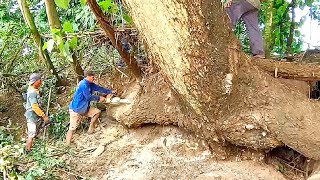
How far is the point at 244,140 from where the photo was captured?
4.17 metres

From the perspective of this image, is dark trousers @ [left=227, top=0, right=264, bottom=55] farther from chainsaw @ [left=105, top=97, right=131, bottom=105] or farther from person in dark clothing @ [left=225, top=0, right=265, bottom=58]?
chainsaw @ [left=105, top=97, right=131, bottom=105]

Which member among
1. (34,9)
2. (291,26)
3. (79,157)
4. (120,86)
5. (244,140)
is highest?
(34,9)

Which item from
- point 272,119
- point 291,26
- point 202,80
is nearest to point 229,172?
point 272,119

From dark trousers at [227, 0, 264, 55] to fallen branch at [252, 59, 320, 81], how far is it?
0.87m

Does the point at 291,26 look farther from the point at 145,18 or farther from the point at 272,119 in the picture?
Answer: the point at 145,18

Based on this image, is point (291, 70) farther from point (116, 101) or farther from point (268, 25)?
point (116, 101)

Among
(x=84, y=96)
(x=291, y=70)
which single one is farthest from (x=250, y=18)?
(x=84, y=96)

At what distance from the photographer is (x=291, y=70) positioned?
14.6 feet

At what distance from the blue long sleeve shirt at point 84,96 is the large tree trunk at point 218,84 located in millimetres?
1481

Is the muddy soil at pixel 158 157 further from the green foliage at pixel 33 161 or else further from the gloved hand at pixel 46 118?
the gloved hand at pixel 46 118

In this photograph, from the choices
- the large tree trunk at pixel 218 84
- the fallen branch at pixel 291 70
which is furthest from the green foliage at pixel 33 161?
the fallen branch at pixel 291 70

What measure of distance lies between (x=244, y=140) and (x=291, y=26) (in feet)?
10.9

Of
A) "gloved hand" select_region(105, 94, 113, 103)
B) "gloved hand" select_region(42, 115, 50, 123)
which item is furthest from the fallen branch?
"gloved hand" select_region(42, 115, 50, 123)

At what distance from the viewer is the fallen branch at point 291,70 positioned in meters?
4.42
